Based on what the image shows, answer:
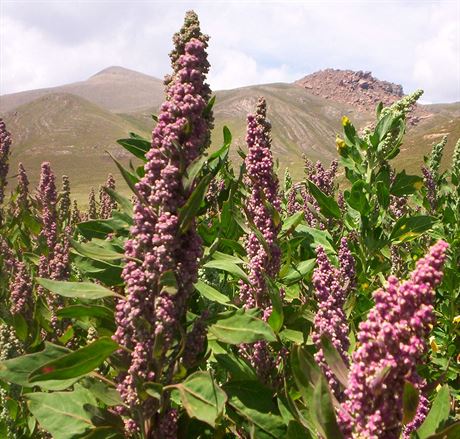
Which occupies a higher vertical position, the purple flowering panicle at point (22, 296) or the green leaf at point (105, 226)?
the green leaf at point (105, 226)

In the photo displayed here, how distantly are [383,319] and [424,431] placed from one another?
69cm

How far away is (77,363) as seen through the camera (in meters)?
2.04

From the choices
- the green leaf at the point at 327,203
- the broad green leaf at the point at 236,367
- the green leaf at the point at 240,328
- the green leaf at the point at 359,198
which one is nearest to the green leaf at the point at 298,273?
the green leaf at the point at 359,198

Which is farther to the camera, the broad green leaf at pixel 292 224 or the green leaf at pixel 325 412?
the broad green leaf at pixel 292 224

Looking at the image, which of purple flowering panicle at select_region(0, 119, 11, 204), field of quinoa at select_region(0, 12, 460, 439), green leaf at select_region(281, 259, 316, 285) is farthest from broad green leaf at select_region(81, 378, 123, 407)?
purple flowering panicle at select_region(0, 119, 11, 204)

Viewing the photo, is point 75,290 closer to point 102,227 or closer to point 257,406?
point 102,227

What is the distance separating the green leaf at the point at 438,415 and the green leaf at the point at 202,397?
85 cm

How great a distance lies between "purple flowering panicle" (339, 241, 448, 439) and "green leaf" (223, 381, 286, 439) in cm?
64

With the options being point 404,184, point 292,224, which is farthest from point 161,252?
point 404,184

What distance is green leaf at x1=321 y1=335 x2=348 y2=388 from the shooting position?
182 cm

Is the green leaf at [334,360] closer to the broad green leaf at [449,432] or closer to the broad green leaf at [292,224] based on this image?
the broad green leaf at [449,432]

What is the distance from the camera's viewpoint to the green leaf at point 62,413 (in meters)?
2.25

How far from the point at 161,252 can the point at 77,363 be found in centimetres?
62

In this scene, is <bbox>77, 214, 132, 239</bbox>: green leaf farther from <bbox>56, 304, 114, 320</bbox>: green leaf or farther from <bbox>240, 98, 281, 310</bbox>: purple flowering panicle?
<bbox>240, 98, 281, 310</bbox>: purple flowering panicle
